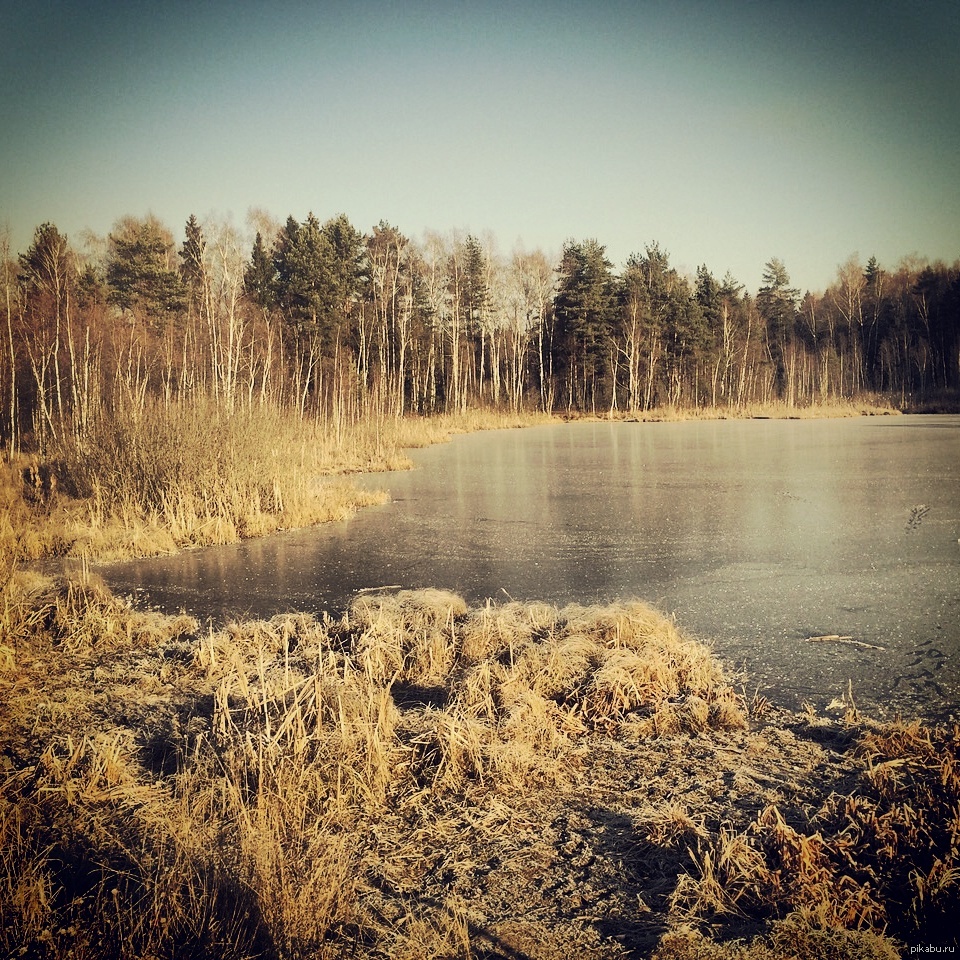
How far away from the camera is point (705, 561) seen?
777 cm

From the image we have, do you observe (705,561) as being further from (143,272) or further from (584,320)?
(584,320)

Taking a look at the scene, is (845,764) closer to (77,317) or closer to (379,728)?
(379,728)

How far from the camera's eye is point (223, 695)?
3822mm

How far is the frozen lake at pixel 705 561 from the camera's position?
4922mm

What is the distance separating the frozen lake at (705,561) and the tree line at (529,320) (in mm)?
11749

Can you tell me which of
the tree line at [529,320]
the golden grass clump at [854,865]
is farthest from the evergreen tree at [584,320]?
the golden grass clump at [854,865]

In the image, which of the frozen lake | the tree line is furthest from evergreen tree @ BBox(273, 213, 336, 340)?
the frozen lake

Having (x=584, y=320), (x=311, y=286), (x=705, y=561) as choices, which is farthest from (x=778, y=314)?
(x=705, y=561)

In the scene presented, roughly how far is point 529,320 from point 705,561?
3846 centimetres

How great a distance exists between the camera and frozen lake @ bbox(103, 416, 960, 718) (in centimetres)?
492

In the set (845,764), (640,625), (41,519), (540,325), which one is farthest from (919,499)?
(540,325)

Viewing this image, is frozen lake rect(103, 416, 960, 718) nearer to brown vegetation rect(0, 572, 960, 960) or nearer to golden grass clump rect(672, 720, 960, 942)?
brown vegetation rect(0, 572, 960, 960)

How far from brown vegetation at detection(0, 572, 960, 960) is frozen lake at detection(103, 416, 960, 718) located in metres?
0.93

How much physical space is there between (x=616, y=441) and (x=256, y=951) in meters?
23.9
